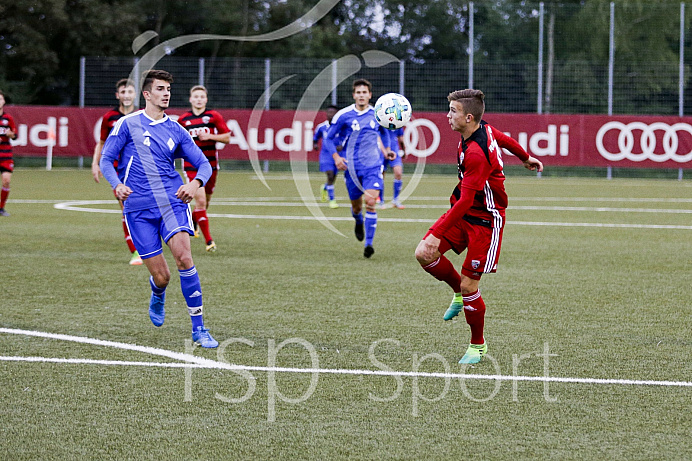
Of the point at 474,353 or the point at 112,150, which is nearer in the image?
the point at 474,353

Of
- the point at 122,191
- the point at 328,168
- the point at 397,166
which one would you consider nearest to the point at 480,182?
the point at 122,191

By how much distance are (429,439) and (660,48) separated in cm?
3645

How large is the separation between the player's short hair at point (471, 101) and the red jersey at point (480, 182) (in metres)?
0.13

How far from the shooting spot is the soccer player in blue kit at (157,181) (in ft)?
22.8


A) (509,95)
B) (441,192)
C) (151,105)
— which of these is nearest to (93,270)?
(151,105)

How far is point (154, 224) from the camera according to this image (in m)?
7.12

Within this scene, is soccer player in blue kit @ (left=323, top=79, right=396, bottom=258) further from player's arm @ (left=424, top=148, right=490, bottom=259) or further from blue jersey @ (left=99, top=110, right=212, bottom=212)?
player's arm @ (left=424, top=148, right=490, bottom=259)

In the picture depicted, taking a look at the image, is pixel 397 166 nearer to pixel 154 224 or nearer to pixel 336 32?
pixel 154 224

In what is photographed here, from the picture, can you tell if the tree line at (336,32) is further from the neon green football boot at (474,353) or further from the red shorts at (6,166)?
the neon green football boot at (474,353)

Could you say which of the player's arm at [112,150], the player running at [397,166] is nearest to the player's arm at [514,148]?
the player's arm at [112,150]

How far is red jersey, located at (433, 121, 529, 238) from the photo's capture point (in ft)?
20.9

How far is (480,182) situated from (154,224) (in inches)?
102

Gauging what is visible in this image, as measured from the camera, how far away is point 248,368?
20.1ft

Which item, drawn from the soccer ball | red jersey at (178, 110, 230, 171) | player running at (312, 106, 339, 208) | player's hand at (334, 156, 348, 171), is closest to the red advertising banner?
player running at (312, 106, 339, 208)
